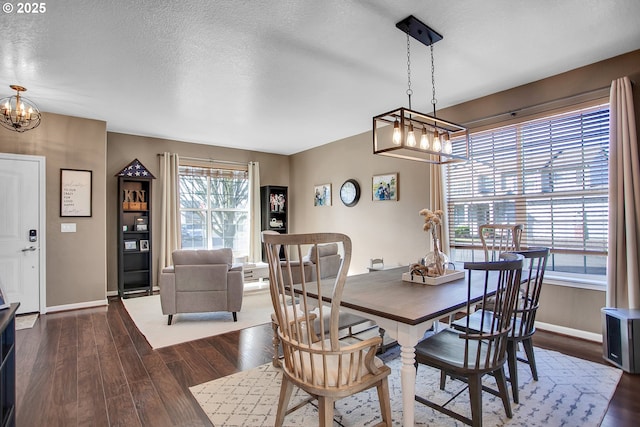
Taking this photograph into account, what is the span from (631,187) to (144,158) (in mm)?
6484

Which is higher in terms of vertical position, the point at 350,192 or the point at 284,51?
the point at 284,51

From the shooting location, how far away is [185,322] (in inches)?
152

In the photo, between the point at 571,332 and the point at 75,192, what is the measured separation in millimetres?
6331

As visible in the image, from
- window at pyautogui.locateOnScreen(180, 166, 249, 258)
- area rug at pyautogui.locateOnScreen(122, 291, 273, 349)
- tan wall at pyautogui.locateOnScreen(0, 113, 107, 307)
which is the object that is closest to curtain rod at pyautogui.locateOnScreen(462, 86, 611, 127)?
area rug at pyautogui.locateOnScreen(122, 291, 273, 349)

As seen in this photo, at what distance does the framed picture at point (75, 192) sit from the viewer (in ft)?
14.6

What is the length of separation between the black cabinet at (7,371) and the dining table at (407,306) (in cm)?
162

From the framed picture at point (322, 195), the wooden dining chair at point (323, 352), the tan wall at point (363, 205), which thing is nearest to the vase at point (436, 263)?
the wooden dining chair at point (323, 352)

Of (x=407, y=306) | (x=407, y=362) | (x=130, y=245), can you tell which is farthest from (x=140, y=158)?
(x=407, y=362)

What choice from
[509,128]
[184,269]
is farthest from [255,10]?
[509,128]

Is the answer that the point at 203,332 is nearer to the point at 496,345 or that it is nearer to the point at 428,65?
the point at 496,345

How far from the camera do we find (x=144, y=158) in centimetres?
560

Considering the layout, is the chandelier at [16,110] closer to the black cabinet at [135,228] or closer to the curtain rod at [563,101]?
the black cabinet at [135,228]

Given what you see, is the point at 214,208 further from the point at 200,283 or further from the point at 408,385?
the point at 408,385

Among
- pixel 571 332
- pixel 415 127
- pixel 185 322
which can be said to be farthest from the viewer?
pixel 185 322
